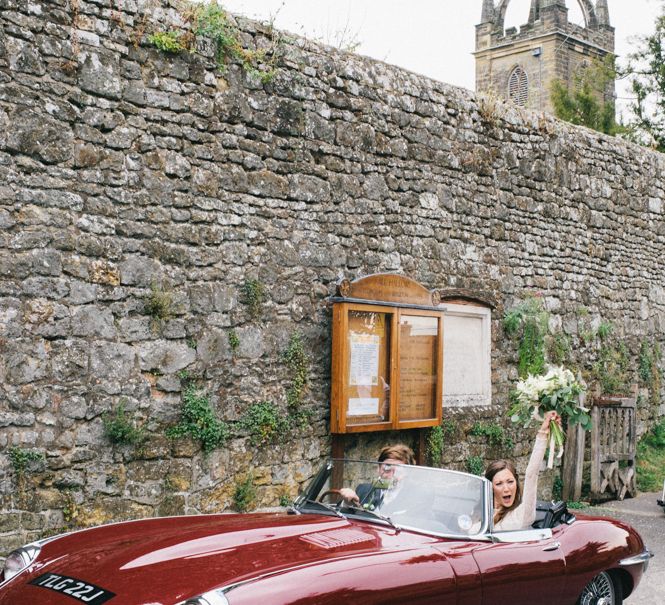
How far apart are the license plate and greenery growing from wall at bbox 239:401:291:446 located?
12.2 feet

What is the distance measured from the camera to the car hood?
3.52 metres

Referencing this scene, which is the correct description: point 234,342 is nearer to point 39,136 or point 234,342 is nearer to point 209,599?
point 39,136

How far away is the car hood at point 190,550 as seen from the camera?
3521mm

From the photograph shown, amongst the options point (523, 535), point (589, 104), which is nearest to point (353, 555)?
point (523, 535)

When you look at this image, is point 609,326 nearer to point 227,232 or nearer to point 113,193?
point 227,232

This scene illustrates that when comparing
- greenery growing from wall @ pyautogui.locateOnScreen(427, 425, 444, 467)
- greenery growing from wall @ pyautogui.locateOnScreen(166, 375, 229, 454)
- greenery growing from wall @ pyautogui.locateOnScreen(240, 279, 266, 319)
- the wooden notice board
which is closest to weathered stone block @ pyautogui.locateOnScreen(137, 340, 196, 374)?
greenery growing from wall @ pyautogui.locateOnScreen(166, 375, 229, 454)

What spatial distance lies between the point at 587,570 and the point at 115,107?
470 centimetres

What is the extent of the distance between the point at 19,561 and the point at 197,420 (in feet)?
9.84

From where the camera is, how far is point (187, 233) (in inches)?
283

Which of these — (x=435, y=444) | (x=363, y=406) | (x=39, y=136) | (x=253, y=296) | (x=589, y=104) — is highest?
(x=589, y=104)

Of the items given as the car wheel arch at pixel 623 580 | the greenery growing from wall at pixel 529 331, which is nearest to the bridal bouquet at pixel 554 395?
the car wheel arch at pixel 623 580

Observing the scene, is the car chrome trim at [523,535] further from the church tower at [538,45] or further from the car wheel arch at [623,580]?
the church tower at [538,45]

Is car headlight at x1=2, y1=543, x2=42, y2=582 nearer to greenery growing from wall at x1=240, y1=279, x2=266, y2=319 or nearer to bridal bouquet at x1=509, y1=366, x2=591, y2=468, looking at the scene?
bridal bouquet at x1=509, y1=366, x2=591, y2=468

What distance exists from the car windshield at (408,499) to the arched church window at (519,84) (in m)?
39.4
